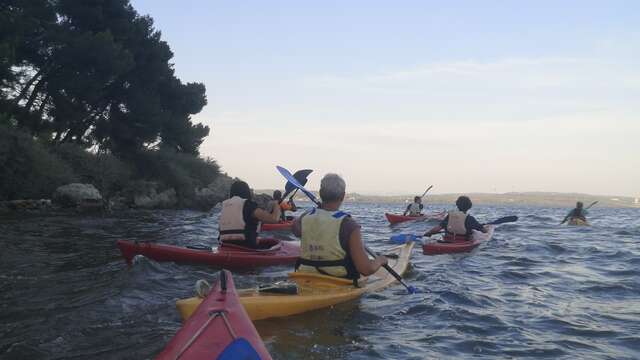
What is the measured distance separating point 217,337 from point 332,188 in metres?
2.55

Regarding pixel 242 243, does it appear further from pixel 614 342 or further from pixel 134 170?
pixel 134 170

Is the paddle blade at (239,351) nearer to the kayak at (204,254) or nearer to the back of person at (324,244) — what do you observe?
the back of person at (324,244)

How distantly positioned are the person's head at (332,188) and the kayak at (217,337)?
219cm

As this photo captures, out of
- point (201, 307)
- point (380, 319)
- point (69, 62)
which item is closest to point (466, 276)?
point (380, 319)

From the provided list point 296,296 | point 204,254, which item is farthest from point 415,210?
point 296,296

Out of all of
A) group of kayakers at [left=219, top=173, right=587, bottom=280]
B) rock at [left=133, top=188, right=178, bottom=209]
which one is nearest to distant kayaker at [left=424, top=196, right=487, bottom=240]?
group of kayakers at [left=219, top=173, right=587, bottom=280]

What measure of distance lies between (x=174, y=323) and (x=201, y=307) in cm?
217

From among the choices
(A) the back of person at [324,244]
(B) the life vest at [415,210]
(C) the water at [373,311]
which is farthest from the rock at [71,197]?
(A) the back of person at [324,244]

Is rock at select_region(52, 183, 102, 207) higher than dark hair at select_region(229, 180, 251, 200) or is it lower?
lower

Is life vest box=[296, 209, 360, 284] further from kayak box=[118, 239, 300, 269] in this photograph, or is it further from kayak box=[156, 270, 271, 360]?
kayak box=[118, 239, 300, 269]

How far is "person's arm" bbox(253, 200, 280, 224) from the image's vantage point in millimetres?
8594

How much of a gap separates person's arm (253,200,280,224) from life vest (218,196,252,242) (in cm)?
32

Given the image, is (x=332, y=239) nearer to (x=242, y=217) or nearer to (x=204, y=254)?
(x=242, y=217)

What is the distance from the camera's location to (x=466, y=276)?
9.41 meters
